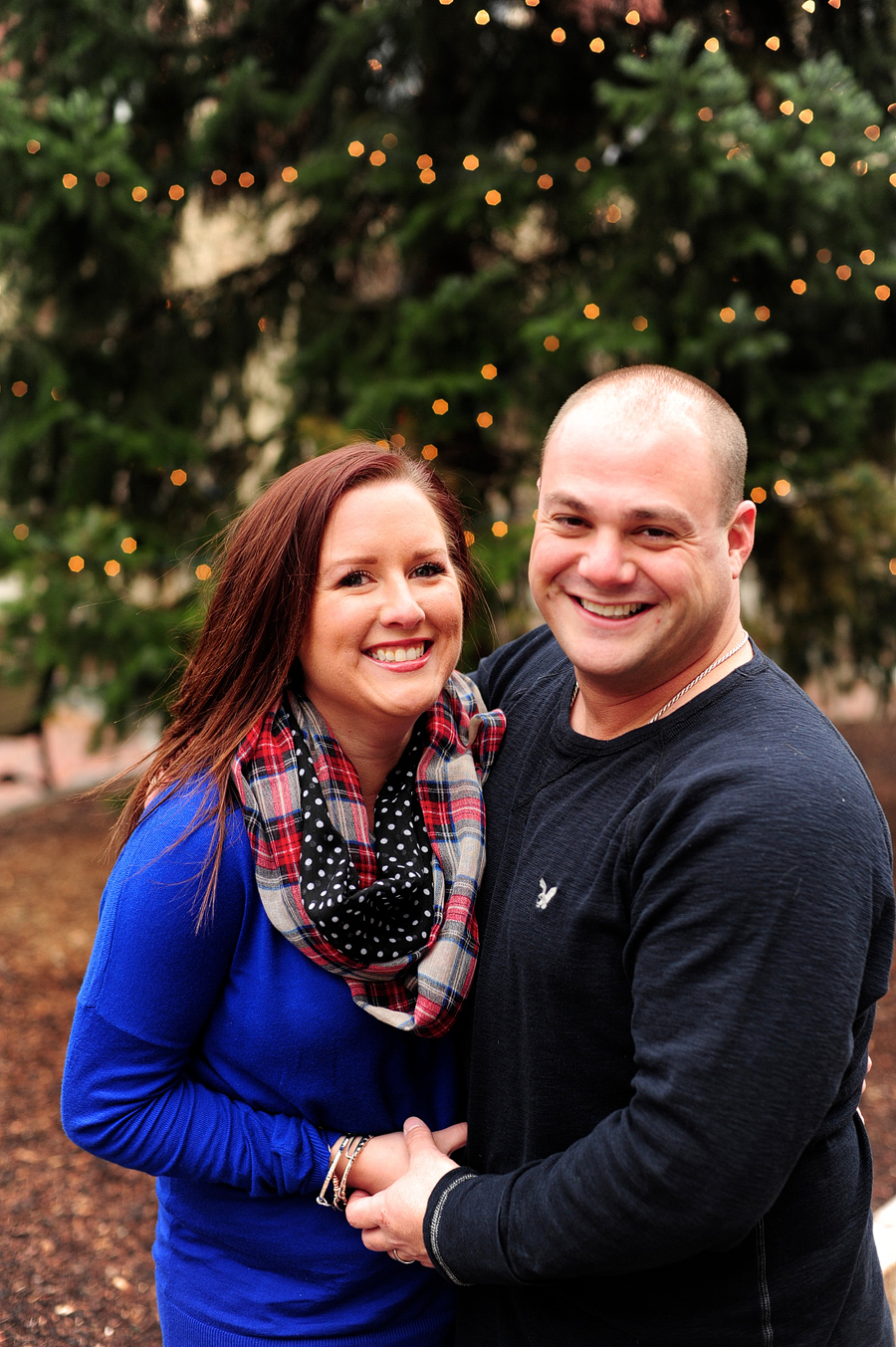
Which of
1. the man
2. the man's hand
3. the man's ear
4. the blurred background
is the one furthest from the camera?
the blurred background

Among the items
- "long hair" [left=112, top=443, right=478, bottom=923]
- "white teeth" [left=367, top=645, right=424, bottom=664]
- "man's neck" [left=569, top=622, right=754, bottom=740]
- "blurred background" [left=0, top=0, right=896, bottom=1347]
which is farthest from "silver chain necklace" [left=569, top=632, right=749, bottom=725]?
"blurred background" [left=0, top=0, right=896, bottom=1347]

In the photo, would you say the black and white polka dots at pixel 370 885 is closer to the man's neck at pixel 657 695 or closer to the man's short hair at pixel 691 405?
the man's neck at pixel 657 695

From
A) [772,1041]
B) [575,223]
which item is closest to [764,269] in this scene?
[575,223]

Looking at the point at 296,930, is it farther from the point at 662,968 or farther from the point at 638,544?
the point at 638,544

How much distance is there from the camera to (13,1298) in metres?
3.22

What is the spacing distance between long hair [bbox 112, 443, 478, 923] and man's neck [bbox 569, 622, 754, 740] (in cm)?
52

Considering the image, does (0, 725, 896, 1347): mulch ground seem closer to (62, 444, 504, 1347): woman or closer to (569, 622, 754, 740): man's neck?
(62, 444, 504, 1347): woman

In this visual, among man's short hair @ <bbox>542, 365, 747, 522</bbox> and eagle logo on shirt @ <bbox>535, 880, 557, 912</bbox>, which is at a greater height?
man's short hair @ <bbox>542, 365, 747, 522</bbox>

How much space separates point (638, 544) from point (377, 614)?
0.46 m

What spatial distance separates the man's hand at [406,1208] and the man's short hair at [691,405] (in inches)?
44.6

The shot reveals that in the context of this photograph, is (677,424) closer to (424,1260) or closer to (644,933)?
(644,933)

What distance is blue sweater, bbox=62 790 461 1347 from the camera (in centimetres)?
175

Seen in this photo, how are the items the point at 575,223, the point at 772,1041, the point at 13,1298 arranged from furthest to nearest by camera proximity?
the point at 575,223
the point at 13,1298
the point at 772,1041

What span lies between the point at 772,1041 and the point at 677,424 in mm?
908
